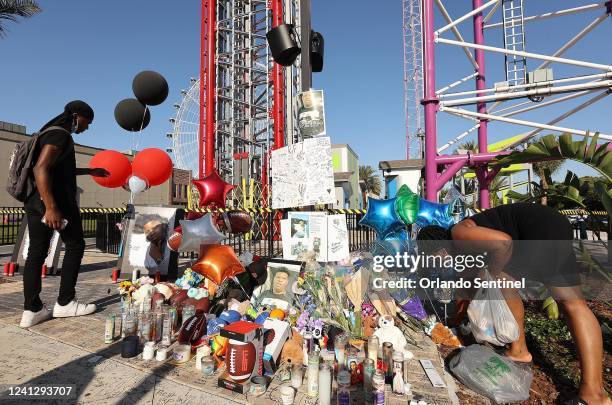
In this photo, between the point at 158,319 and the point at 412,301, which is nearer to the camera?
the point at 158,319

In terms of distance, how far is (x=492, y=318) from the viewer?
264 cm

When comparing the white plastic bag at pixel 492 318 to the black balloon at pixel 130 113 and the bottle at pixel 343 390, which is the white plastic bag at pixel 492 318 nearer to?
the bottle at pixel 343 390

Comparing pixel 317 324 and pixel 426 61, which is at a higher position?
pixel 426 61

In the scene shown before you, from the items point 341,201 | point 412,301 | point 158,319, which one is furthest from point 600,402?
point 341,201

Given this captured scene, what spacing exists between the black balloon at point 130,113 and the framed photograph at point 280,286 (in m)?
4.96

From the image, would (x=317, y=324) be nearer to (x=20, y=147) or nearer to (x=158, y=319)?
(x=158, y=319)

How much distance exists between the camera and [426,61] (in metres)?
7.46

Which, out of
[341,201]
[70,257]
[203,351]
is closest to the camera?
[203,351]

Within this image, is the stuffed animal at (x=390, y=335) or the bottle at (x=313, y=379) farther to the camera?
the stuffed animal at (x=390, y=335)

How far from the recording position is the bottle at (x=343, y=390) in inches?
77.1

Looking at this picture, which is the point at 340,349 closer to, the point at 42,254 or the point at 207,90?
the point at 42,254

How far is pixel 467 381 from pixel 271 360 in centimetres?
150

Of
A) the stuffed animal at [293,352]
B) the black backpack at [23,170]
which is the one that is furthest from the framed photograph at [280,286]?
the black backpack at [23,170]

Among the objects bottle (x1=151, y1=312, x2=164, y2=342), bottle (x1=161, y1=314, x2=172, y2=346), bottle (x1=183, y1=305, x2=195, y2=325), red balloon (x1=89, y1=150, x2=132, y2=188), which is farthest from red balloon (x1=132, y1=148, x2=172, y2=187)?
bottle (x1=161, y1=314, x2=172, y2=346)
